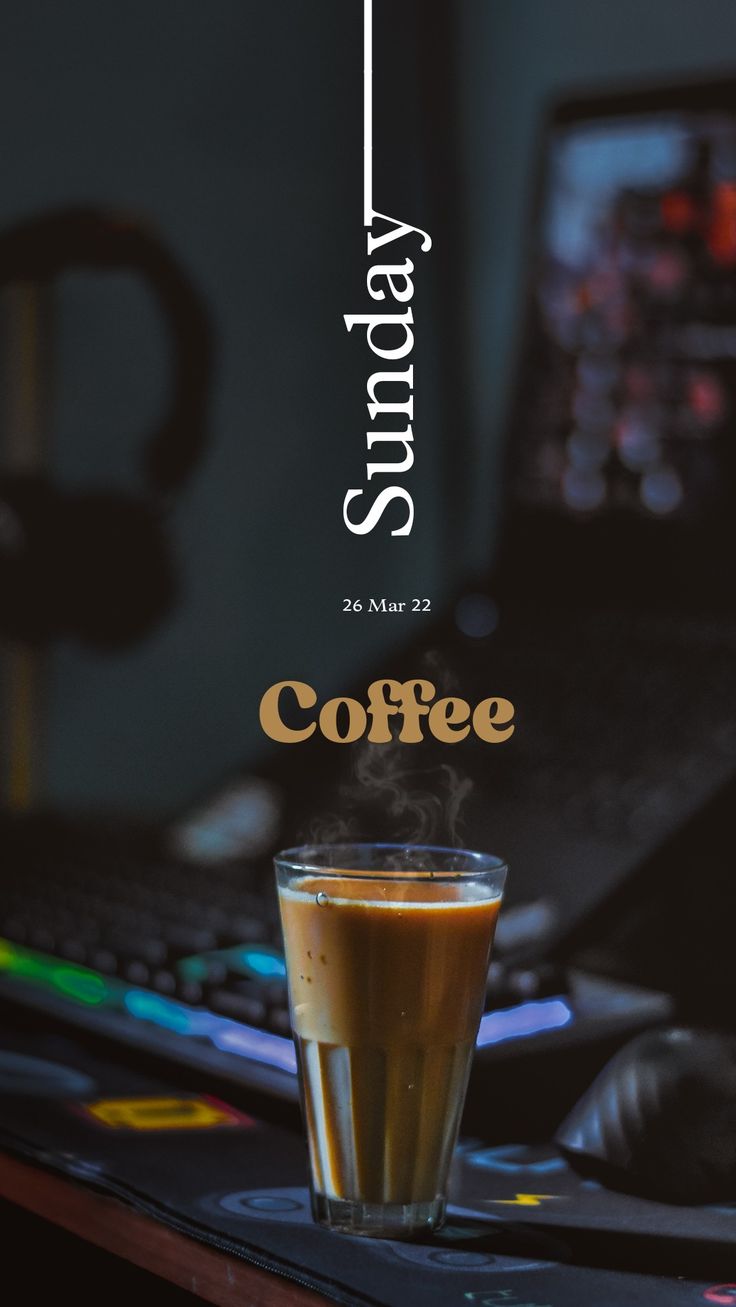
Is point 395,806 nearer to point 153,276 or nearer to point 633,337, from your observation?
point 633,337

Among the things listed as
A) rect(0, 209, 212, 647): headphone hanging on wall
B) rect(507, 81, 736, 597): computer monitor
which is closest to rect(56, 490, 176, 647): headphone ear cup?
rect(0, 209, 212, 647): headphone hanging on wall

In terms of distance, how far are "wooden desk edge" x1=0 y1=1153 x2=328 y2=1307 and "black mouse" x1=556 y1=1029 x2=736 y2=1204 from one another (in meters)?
0.11

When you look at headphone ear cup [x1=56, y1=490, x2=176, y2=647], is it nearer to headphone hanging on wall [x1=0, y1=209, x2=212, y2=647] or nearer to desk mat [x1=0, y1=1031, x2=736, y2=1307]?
headphone hanging on wall [x1=0, y1=209, x2=212, y2=647]

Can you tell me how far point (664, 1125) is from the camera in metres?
0.39

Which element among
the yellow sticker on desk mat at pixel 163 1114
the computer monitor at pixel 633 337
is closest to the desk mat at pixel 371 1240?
the yellow sticker on desk mat at pixel 163 1114

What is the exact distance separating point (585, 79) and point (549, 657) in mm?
387

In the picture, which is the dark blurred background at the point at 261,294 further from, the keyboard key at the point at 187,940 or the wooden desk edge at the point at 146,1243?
the wooden desk edge at the point at 146,1243

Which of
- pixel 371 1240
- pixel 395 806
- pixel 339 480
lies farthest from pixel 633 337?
pixel 371 1240

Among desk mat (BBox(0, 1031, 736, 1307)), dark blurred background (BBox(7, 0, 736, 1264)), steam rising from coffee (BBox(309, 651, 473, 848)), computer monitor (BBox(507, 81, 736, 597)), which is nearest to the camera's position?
desk mat (BBox(0, 1031, 736, 1307))

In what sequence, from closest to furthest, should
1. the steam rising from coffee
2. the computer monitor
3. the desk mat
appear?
1. the desk mat
2. the steam rising from coffee
3. the computer monitor

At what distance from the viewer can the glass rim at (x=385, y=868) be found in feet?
1.25

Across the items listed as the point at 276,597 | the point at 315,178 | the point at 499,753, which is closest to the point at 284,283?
the point at 315,178

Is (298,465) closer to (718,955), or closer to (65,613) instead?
(65,613)

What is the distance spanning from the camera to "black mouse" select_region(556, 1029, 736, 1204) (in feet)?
1.28
